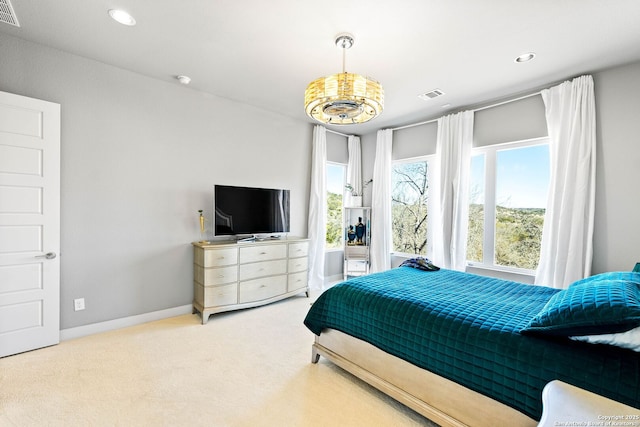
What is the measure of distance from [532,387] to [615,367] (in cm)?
34

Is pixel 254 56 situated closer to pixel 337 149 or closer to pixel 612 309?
pixel 337 149

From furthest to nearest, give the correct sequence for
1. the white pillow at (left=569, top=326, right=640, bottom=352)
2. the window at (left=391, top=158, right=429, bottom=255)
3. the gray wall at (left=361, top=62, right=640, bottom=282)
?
the window at (left=391, top=158, right=429, bottom=255), the gray wall at (left=361, top=62, right=640, bottom=282), the white pillow at (left=569, top=326, right=640, bottom=352)

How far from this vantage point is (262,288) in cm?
384

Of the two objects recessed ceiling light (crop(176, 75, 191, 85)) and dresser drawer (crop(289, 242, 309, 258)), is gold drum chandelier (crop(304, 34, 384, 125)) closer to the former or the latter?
recessed ceiling light (crop(176, 75, 191, 85))

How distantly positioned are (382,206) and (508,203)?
1838 millimetres

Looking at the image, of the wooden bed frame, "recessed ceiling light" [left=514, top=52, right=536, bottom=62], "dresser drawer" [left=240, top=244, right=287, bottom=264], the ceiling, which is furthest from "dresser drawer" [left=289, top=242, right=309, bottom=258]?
"recessed ceiling light" [left=514, top=52, right=536, bottom=62]

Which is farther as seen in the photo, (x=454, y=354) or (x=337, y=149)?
(x=337, y=149)

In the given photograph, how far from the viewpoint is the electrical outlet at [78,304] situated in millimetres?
2904

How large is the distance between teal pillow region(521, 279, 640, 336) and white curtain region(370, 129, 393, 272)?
332 centimetres

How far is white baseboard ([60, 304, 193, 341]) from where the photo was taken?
9.46ft

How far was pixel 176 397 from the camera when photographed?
2.04 m

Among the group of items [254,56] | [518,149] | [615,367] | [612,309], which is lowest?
[615,367]

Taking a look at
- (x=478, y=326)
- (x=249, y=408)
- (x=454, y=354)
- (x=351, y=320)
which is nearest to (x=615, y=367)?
(x=478, y=326)

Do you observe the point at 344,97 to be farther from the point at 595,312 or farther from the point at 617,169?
the point at 617,169
